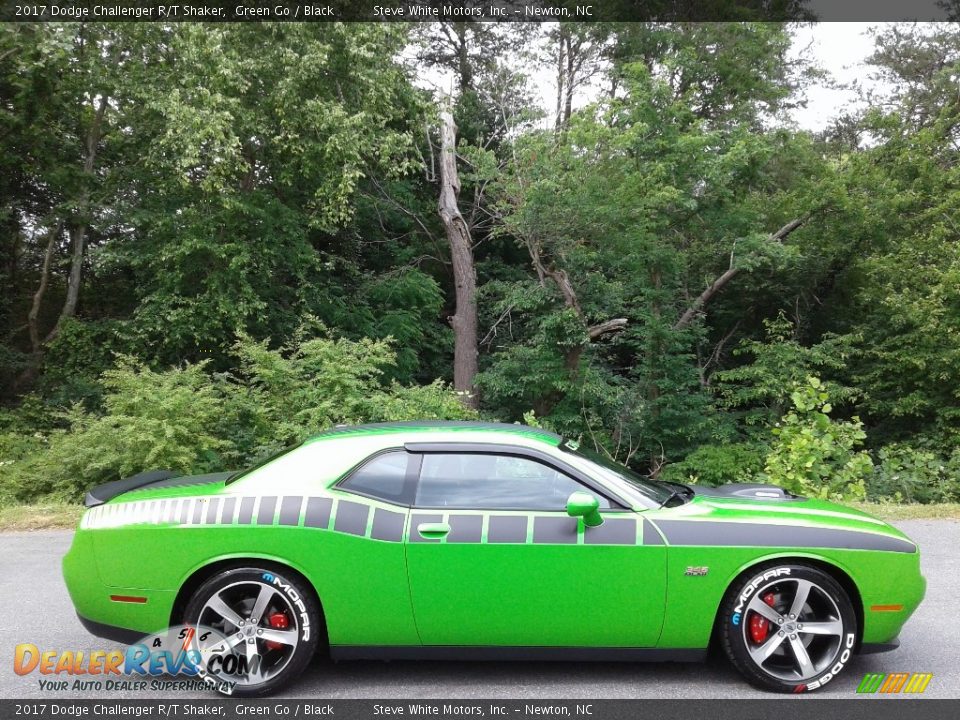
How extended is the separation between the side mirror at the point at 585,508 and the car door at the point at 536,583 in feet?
0.21

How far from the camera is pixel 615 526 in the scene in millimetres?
3701

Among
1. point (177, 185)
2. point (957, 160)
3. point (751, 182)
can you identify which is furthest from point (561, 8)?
point (177, 185)

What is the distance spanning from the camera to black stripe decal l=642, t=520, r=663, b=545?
12.1 feet

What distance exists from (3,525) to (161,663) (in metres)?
5.00

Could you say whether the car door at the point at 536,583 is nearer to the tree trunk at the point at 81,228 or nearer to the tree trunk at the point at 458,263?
the tree trunk at the point at 458,263

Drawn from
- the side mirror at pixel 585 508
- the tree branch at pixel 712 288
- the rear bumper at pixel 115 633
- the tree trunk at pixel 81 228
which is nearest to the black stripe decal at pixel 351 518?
the side mirror at pixel 585 508

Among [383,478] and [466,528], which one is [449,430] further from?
[466,528]

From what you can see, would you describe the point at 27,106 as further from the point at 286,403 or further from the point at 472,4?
the point at 472,4

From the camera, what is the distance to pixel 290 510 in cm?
379

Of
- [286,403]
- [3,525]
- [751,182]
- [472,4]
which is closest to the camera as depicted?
[3,525]

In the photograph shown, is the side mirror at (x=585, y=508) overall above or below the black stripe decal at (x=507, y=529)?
above

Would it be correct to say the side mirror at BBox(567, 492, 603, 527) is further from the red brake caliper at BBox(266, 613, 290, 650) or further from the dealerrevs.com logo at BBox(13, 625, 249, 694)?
the dealerrevs.com logo at BBox(13, 625, 249, 694)

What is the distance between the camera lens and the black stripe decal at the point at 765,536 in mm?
3693

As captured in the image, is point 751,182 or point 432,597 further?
point 751,182
